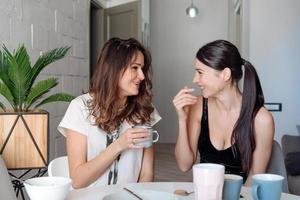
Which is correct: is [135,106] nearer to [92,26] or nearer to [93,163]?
[93,163]

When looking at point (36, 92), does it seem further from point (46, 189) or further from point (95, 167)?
point (46, 189)

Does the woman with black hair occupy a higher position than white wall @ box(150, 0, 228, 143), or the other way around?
white wall @ box(150, 0, 228, 143)

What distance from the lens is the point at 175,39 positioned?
300 inches

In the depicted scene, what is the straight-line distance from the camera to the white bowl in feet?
3.16

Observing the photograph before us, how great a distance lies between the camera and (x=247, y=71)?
1.73 meters

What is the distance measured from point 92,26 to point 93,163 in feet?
13.4

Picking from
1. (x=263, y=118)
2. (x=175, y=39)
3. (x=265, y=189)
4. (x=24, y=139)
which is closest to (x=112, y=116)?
(x=24, y=139)

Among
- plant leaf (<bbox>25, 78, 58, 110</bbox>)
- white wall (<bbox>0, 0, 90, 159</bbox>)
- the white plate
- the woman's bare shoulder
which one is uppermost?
white wall (<bbox>0, 0, 90, 159</bbox>)

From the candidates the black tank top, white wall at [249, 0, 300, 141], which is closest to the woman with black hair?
the black tank top

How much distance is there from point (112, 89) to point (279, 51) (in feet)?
7.73

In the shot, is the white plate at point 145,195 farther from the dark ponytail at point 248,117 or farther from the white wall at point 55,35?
the white wall at point 55,35

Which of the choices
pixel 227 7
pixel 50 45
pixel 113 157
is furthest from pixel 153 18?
pixel 113 157

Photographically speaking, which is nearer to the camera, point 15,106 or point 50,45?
point 15,106

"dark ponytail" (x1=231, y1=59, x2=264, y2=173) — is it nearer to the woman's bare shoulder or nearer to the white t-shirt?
the woman's bare shoulder
